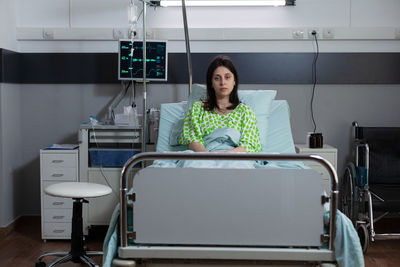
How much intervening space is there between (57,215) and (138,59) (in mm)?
1359

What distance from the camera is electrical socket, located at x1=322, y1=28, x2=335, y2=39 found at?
4.16m

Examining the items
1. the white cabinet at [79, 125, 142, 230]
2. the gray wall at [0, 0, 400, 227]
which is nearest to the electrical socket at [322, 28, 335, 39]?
the gray wall at [0, 0, 400, 227]

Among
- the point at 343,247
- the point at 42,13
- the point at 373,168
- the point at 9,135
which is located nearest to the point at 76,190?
the point at 9,135

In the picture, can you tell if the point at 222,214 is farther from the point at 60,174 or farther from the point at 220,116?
the point at 60,174

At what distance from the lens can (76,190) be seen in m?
3.12

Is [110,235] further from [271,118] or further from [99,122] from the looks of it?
[99,122]

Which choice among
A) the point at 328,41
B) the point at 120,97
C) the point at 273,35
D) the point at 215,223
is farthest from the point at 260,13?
the point at 215,223

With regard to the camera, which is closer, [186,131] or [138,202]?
[138,202]

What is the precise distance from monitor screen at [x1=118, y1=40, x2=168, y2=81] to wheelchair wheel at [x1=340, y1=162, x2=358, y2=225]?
1623 mm

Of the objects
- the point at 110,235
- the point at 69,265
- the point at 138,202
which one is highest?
the point at 138,202

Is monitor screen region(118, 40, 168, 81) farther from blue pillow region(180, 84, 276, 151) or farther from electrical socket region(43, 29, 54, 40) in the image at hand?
electrical socket region(43, 29, 54, 40)

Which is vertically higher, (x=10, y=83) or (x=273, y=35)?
(x=273, y=35)

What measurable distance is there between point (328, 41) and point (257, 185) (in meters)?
2.38

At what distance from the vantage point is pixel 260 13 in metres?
4.21
